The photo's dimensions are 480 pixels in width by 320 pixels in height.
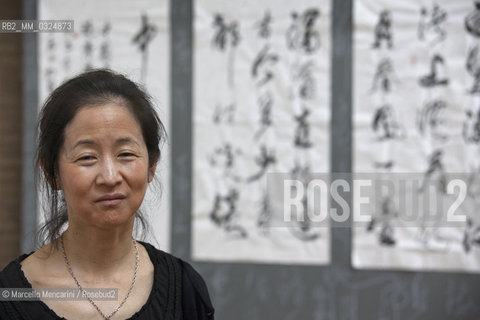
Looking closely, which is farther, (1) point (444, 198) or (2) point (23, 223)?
(2) point (23, 223)

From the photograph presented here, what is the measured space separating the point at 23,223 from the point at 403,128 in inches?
117

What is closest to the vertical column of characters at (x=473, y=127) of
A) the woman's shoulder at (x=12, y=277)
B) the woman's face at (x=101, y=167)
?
the woman's face at (x=101, y=167)

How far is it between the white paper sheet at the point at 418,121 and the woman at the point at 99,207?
8.15ft

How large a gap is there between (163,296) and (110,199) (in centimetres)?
31

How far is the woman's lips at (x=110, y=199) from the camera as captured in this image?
1350 millimetres

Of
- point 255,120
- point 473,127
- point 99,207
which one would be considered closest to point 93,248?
point 99,207

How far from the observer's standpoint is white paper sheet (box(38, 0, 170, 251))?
4.21m

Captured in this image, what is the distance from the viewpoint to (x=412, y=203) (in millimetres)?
3727

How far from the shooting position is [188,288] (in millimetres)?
1529

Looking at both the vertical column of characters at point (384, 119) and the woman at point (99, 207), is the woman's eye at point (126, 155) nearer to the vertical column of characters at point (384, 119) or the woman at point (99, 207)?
the woman at point (99, 207)

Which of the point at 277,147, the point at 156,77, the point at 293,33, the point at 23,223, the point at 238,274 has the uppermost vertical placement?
the point at 293,33

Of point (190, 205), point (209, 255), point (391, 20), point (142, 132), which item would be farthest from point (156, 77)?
point (142, 132)

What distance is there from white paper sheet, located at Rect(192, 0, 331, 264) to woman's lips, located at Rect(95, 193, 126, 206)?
A: 2654 mm

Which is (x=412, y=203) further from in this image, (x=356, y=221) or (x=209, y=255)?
(x=209, y=255)
